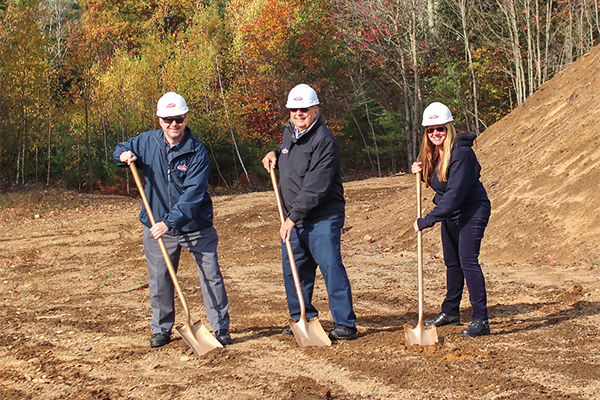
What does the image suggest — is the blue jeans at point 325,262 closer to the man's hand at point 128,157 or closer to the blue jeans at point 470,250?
the blue jeans at point 470,250

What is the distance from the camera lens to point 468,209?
495 centimetres

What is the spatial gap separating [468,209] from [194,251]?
228cm

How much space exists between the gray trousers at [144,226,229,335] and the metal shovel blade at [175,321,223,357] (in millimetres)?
158

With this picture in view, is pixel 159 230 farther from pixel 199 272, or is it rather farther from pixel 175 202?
pixel 199 272

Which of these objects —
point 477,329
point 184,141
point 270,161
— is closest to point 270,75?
point 270,161

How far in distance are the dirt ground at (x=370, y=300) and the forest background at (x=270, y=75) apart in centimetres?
874

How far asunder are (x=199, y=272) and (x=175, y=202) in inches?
24.6

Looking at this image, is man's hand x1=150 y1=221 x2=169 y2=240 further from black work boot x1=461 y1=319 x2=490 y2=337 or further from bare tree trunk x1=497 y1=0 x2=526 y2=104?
bare tree trunk x1=497 y1=0 x2=526 y2=104

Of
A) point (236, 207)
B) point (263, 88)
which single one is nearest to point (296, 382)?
point (236, 207)

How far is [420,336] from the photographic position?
487 cm

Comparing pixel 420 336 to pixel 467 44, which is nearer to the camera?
pixel 420 336

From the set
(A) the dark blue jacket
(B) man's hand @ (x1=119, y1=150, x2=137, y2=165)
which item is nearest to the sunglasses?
(A) the dark blue jacket

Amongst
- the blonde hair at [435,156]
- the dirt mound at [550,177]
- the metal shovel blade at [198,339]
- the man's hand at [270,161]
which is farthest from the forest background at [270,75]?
the metal shovel blade at [198,339]

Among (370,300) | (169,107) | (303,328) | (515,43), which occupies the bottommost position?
(370,300)
